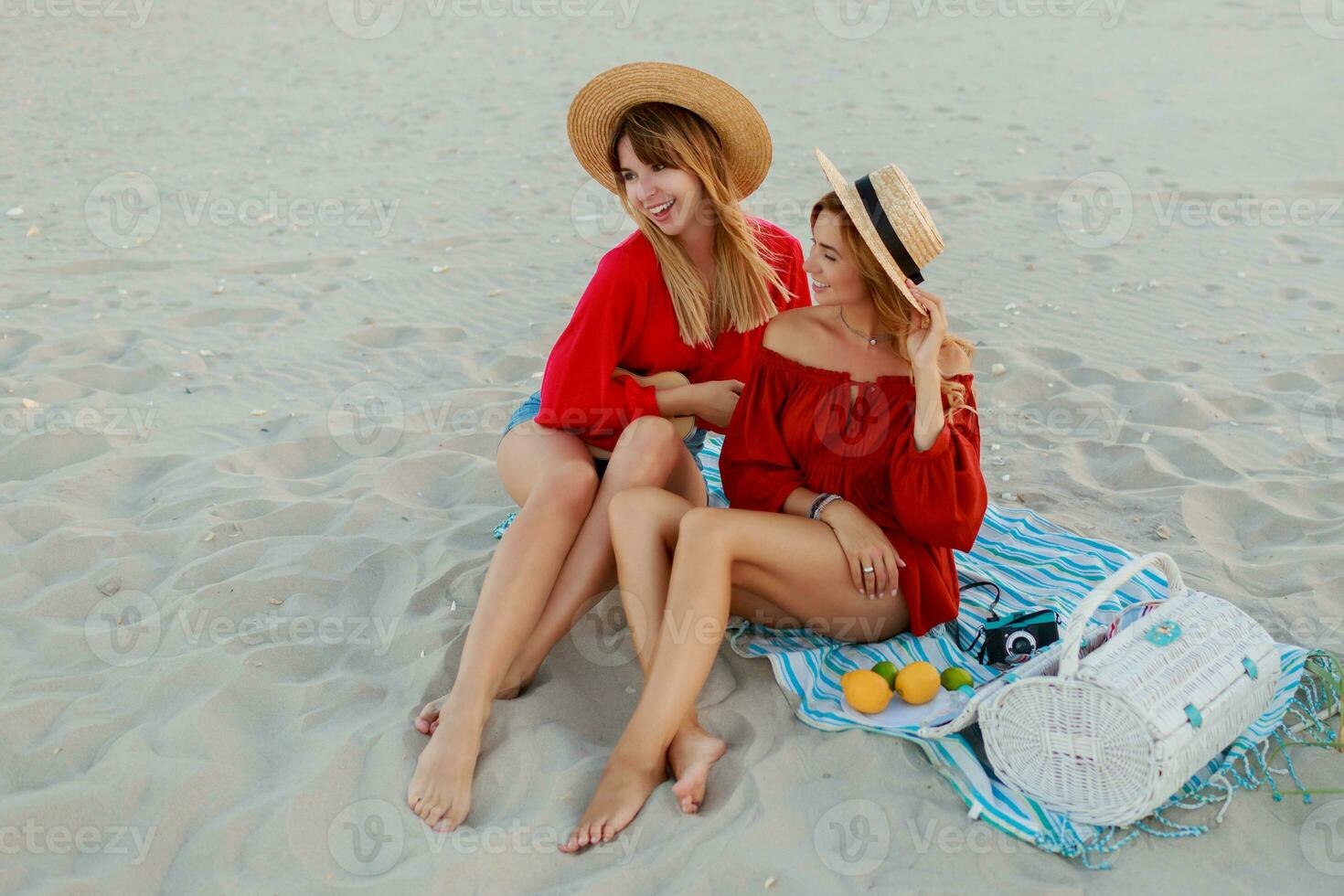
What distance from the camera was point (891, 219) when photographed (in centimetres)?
297

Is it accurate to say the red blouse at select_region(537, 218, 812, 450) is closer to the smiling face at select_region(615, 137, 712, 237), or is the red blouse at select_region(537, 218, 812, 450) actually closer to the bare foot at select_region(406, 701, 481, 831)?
the smiling face at select_region(615, 137, 712, 237)

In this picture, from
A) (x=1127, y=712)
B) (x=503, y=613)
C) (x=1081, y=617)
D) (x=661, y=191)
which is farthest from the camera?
(x=661, y=191)

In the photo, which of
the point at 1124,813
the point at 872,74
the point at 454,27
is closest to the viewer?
the point at 1124,813

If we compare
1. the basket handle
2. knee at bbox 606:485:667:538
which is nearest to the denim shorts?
knee at bbox 606:485:667:538

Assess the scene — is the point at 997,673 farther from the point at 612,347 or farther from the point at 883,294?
the point at 612,347

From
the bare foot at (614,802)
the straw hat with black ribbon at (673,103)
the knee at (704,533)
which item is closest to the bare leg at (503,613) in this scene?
the bare foot at (614,802)

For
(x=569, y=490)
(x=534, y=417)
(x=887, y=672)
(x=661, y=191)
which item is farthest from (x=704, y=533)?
(x=661, y=191)

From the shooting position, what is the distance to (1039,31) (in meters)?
11.6

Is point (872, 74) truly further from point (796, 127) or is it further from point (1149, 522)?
point (1149, 522)

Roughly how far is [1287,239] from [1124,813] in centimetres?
511

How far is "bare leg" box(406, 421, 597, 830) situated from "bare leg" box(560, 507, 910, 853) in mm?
346

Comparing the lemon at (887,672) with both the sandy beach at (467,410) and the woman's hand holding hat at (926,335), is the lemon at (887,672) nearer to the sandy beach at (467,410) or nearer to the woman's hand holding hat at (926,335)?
the sandy beach at (467,410)

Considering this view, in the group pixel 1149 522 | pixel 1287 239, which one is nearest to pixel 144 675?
pixel 1149 522

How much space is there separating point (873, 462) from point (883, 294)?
1.51 feet
